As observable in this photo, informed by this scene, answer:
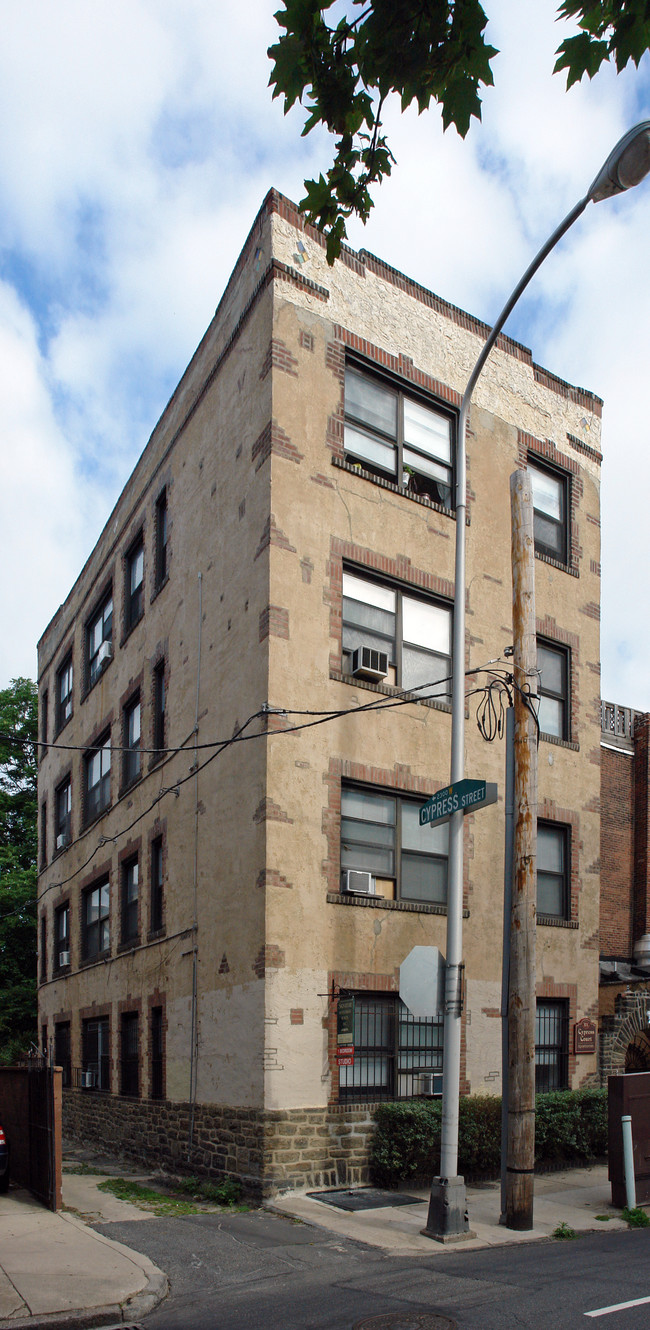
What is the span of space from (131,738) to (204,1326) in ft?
49.5

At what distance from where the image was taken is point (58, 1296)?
8.18 m

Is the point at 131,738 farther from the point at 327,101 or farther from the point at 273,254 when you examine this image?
the point at 327,101

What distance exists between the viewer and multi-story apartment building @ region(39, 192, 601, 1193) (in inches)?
554

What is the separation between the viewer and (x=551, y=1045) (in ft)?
57.3

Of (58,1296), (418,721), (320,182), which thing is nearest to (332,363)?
(418,721)

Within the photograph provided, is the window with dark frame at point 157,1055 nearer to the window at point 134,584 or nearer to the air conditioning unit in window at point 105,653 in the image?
the window at point 134,584

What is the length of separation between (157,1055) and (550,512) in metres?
11.7

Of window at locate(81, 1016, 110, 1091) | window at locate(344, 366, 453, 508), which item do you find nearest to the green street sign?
window at locate(344, 366, 453, 508)

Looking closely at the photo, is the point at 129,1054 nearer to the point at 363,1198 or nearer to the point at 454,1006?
the point at 363,1198

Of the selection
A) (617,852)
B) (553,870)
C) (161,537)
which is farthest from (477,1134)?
(161,537)

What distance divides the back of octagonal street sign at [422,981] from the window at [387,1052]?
3.36 meters

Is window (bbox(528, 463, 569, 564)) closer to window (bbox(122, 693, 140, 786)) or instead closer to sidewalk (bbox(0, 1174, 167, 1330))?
window (bbox(122, 693, 140, 786))

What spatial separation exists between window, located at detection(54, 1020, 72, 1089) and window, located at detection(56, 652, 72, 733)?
765 centimetres

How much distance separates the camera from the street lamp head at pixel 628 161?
7672 millimetres
